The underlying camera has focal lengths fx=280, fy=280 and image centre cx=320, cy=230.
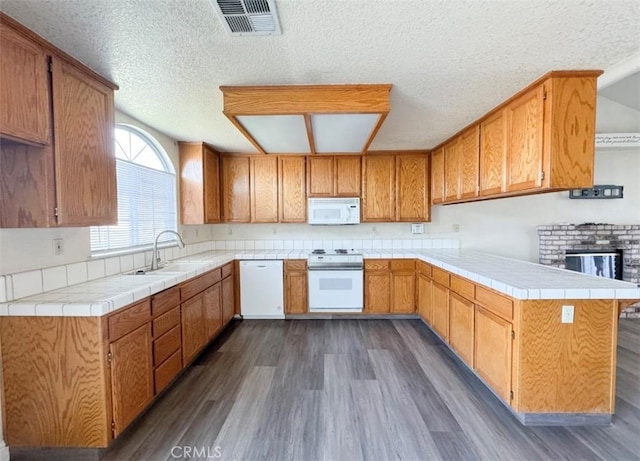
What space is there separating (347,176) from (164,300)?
283 centimetres

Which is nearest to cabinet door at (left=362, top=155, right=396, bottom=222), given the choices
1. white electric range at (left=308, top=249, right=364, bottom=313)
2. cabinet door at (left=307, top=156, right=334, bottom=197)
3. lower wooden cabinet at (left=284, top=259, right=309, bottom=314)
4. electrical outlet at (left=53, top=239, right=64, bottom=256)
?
cabinet door at (left=307, top=156, right=334, bottom=197)

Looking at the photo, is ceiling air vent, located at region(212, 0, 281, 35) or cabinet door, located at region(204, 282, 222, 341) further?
cabinet door, located at region(204, 282, 222, 341)

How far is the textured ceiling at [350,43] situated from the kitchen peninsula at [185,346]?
1443 mm

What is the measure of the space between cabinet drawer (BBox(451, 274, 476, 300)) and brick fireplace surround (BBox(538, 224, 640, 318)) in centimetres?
214

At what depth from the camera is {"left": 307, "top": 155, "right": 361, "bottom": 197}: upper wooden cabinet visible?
4070mm

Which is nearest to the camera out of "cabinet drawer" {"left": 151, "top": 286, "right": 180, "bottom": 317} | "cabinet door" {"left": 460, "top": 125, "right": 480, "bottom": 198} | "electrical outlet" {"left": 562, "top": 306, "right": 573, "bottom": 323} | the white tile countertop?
the white tile countertop

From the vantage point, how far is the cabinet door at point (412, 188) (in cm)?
407

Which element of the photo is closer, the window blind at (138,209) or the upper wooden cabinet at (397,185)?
the window blind at (138,209)

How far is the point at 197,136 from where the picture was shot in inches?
131

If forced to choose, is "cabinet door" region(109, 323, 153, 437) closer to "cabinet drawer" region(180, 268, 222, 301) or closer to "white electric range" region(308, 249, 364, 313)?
"cabinet drawer" region(180, 268, 222, 301)

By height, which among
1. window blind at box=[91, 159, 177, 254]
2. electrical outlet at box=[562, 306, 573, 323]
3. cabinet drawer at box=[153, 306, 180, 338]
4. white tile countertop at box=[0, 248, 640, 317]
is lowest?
cabinet drawer at box=[153, 306, 180, 338]

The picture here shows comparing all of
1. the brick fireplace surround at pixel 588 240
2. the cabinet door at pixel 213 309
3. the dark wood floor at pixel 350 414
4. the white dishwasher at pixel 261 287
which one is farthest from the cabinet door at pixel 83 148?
the brick fireplace surround at pixel 588 240

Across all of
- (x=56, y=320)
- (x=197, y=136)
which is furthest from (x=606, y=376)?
(x=197, y=136)

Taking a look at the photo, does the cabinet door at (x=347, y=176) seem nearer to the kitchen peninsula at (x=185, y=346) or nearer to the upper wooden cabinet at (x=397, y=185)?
the upper wooden cabinet at (x=397, y=185)
